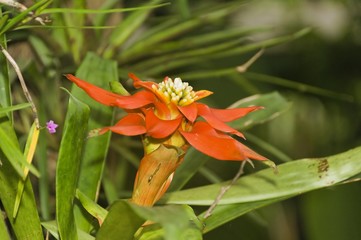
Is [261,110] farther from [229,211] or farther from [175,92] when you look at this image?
[175,92]

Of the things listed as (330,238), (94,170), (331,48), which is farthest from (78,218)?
(331,48)

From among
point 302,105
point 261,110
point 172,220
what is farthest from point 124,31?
point 302,105

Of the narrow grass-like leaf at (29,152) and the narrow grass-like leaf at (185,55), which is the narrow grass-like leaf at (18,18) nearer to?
the narrow grass-like leaf at (29,152)

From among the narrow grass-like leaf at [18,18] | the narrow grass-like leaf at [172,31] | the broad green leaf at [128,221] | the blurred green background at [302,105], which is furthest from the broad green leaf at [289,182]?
the blurred green background at [302,105]

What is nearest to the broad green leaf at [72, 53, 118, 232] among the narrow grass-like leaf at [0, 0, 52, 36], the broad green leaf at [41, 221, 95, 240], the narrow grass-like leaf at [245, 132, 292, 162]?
the broad green leaf at [41, 221, 95, 240]

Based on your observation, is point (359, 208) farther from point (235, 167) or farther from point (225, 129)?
point (225, 129)
